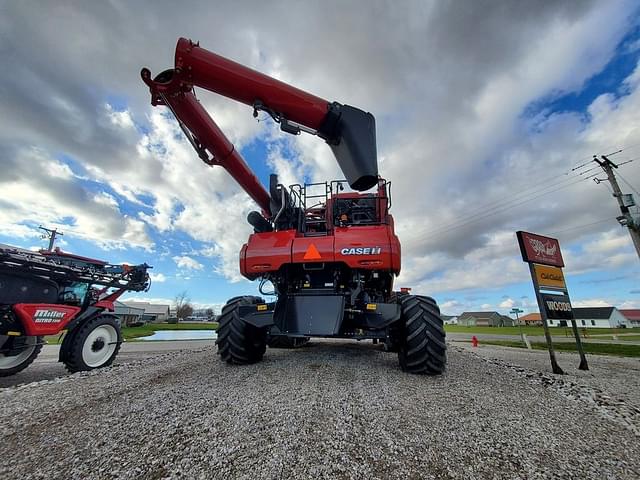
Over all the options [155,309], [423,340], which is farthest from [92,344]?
[155,309]

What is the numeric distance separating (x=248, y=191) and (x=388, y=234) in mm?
2953

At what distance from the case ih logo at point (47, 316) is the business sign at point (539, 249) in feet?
31.1

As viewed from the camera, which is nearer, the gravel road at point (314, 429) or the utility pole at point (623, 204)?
the gravel road at point (314, 429)

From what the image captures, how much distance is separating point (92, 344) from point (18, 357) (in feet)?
3.93

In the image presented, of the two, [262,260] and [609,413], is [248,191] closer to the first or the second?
[262,260]

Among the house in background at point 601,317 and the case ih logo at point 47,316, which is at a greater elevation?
the house in background at point 601,317

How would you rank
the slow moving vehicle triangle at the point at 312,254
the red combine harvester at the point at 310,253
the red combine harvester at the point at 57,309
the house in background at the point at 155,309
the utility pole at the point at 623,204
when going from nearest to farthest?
the red combine harvester at the point at 310,253 < the slow moving vehicle triangle at the point at 312,254 < the red combine harvester at the point at 57,309 < the utility pole at the point at 623,204 < the house in background at the point at 155,309

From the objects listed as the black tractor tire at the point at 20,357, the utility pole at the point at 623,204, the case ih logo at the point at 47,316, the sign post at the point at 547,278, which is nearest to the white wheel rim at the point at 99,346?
the case ih logo at the point at 47,316

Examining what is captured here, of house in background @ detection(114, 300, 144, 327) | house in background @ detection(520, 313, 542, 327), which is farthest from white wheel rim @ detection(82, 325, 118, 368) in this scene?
house in background @ detection(520, 313, 542, 327)

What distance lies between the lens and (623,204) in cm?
1481

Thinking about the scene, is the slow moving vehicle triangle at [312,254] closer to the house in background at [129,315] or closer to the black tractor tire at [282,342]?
the black tractor tire at [282,342]

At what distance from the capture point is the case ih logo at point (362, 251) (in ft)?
13.7

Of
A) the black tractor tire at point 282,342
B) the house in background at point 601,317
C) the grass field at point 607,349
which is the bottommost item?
the grass field at point 607,349

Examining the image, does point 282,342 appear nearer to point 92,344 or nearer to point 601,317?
point 92,344
